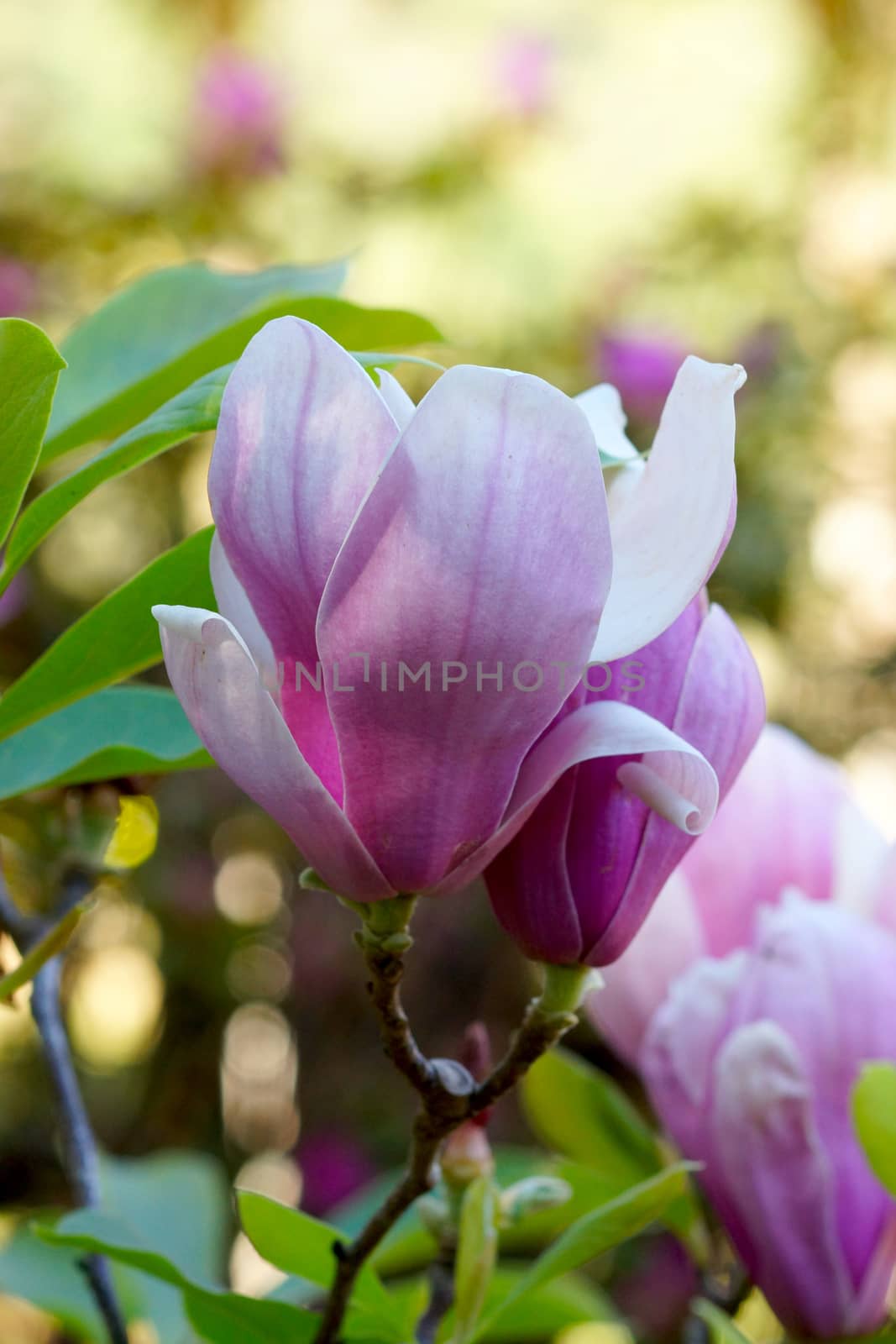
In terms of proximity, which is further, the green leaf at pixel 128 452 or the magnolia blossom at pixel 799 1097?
the magnolia blossom at pixel 799 1097

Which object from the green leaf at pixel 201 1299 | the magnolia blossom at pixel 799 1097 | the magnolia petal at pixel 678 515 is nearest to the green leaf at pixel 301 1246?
the green leaf at pixel 201 1299

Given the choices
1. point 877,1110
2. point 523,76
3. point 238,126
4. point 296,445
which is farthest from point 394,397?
point 523,76

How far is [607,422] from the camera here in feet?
1.36

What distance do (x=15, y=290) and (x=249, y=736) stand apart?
2.14 meters

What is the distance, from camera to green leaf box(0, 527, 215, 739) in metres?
0.42

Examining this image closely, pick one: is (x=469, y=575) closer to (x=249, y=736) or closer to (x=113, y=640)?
(x=249, y=736)

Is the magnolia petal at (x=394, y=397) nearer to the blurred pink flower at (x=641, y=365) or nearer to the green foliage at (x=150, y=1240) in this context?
the green foliage at (x=150, y=1240)

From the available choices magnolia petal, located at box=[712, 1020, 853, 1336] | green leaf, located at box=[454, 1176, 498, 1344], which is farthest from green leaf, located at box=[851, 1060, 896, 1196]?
green leaf, located at box=[454, 1176, 498, 1344]

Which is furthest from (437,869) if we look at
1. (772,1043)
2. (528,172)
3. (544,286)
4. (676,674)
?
(528,172)

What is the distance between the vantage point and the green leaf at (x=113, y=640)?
42 cm

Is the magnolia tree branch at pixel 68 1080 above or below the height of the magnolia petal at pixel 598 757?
below

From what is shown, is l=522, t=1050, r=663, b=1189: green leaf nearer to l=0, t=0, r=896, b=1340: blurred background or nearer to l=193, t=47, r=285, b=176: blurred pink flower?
l=0, t=0, r=896, b=1340: blurred background

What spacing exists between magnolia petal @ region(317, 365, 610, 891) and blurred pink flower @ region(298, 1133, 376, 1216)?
165cm

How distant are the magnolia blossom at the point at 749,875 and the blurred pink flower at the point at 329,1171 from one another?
140 cm
